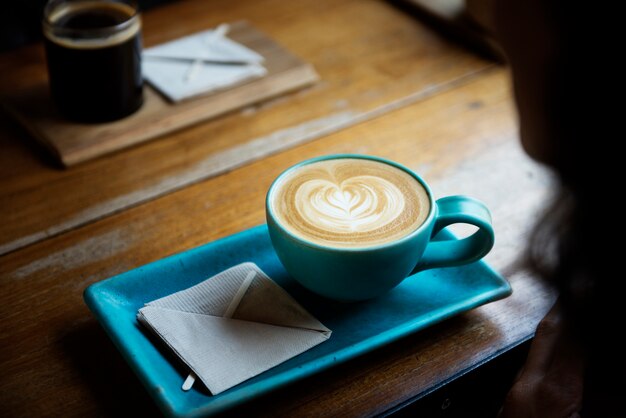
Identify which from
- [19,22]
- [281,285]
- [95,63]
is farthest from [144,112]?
[19,22]

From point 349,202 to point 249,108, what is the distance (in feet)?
1.53

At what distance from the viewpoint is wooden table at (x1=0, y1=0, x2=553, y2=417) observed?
784 mm

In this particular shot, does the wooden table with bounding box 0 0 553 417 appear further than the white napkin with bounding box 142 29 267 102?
No

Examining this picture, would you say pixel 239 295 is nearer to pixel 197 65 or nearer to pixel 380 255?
pixel 380 255

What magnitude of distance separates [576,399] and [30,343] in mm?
588

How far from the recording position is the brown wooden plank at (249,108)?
1.06 m

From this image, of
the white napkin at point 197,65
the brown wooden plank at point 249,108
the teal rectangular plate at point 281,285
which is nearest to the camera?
the teal rectangular plate at point 281,285

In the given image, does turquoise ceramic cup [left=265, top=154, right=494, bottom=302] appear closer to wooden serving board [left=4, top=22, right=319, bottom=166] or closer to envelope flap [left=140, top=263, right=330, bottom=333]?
envelope flap [left=140, top=263, right=330, bottom=333]

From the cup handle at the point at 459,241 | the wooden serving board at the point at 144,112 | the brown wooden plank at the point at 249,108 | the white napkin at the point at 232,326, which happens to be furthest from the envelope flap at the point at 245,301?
the wooden serving board at the point at 144,112

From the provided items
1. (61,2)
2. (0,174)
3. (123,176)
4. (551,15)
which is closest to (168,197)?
(123,176)

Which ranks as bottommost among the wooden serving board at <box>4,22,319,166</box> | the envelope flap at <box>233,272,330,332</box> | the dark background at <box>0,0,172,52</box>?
the dark background at <box>0,0,172,52</box>

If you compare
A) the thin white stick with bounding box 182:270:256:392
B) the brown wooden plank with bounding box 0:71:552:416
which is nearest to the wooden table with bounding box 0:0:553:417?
the brown wooden plank with bounding box 0:71:552:416

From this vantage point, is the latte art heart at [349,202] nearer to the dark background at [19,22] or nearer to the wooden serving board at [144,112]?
the wooden serving board at [144,112]

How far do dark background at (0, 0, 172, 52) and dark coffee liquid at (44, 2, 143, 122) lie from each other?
469 mm
